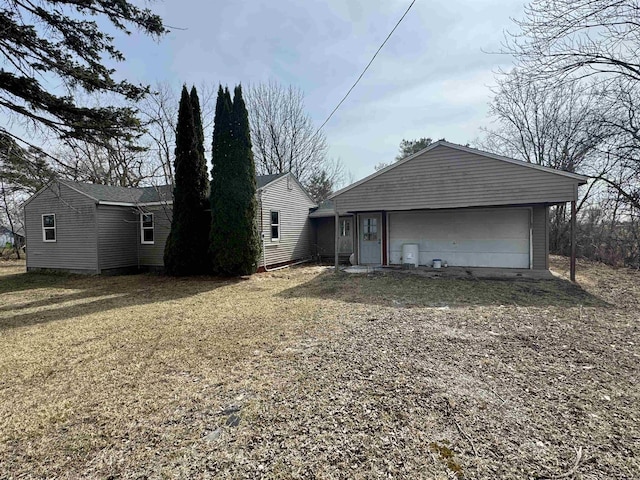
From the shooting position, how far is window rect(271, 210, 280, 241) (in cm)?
1318

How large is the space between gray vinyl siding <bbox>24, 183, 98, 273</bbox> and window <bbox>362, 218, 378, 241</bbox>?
34.5 feet

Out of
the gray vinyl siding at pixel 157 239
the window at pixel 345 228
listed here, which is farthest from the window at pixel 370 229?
the gray vinyl siding at pixel 157 239

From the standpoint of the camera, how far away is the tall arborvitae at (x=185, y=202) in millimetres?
11078

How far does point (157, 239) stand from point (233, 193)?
5.07 meters

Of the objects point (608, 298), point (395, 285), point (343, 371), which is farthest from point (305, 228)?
point (343, 371)

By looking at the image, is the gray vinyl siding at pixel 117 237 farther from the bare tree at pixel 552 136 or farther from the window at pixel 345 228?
the bare tree at pixel 552 136

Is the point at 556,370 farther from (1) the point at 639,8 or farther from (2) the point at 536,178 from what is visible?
(1) the point at 639,8

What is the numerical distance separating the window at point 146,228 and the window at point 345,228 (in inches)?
335

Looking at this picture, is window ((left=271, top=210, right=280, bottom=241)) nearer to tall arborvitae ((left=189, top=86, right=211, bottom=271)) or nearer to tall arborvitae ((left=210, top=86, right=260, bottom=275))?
tall arborvitae ((left=210, top=86, right=260, bottom=275))

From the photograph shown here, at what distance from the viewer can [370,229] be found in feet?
41.8

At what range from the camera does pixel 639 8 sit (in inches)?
295

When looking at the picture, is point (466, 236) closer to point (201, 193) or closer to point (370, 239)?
point (370, 239)

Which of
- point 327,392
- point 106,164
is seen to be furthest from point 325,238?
point 106,164

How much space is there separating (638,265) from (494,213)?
6.58 meters
